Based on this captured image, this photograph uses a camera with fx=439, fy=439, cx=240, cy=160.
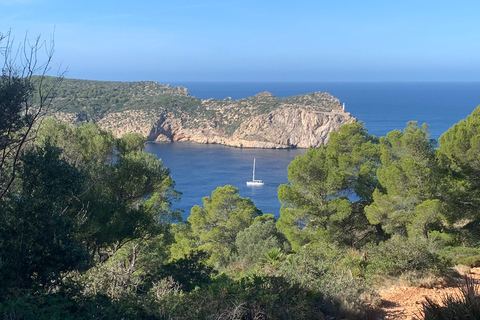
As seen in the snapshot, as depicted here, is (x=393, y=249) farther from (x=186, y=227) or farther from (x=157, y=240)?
(x=186, y=227)

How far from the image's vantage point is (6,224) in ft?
14.1

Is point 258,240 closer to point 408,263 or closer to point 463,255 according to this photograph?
point 463,255

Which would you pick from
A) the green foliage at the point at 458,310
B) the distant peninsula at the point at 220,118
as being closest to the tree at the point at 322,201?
the green foliage at the point at 458,310

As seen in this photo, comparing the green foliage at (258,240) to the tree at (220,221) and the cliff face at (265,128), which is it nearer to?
the tree at (220,221)

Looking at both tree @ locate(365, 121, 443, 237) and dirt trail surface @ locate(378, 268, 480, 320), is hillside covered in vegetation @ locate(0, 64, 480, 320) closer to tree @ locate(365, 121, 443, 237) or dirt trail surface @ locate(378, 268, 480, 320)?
tree @ locate(365, 121, 443, 237)

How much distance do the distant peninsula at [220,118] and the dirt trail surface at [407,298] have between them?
202 feet

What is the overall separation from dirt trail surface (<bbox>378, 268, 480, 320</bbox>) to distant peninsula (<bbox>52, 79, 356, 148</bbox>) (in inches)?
2425

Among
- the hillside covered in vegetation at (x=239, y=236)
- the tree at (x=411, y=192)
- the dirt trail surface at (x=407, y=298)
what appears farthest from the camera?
the tree at (x=411, y=192)

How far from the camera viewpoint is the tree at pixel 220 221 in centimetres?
1545

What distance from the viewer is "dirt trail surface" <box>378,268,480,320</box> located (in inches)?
175

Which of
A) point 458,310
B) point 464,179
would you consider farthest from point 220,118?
point 458,310

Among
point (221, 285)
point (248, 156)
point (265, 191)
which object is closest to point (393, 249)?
point (221, 285)

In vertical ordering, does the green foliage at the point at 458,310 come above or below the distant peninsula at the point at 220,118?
above

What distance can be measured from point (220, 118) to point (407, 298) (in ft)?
230
